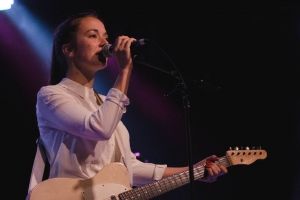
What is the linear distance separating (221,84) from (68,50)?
252 cm

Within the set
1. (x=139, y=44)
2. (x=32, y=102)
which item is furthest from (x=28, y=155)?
(x=139, y=44)

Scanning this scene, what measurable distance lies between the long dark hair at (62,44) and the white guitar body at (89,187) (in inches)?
27.1

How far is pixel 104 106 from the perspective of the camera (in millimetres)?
2141

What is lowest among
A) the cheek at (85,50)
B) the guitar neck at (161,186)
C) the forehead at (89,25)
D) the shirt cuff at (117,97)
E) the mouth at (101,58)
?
the guitar neck at (161,186)

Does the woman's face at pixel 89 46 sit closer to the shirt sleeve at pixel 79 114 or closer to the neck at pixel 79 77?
the neck at pixel 79 77

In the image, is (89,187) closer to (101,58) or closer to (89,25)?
(101,58)

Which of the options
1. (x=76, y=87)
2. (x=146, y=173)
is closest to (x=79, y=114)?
(x=76, y=87)

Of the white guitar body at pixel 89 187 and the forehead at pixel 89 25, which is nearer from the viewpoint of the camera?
the white guitar body at pixel 89 187

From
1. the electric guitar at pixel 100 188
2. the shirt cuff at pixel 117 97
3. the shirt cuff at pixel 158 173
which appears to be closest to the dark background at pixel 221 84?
the shirt cuff at pixel 158 173

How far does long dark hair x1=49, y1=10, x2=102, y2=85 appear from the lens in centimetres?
264

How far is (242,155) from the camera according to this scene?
3055 mm

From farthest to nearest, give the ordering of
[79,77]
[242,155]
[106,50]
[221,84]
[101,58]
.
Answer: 1. [221,84]
2. [242,155]
3. [79,77]
4. [101,58]
5. [106,50]

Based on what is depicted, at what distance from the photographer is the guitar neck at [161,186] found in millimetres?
2361

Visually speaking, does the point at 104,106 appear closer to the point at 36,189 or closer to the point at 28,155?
the point at 36,189
